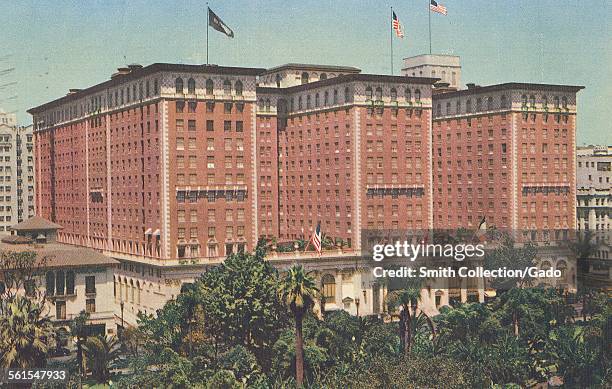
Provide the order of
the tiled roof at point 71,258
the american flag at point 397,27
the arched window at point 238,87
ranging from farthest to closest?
the american flag at point 397,27 → the arched window at point 238,87 → the tiled roof at point 71,258

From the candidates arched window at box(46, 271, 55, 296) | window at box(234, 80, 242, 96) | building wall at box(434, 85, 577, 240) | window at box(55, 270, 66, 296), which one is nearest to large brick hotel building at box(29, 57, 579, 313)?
building wall at box(434, 85, 577, 240)

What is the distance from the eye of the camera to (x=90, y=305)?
13200 centimetres

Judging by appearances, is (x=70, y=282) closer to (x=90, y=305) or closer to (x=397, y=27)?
(x=90, y=305)

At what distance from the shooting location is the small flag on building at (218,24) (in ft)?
474

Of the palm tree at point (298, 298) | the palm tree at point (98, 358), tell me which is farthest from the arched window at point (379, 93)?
the palm tree at point (98, 358)

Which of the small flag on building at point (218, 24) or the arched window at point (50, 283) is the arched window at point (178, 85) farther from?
the arched window at point (50, 283)

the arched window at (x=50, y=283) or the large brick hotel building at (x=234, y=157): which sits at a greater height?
the large brick hotel building at (x=234, y=157)

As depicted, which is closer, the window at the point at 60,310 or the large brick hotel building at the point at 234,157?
the window at the point at 60,310

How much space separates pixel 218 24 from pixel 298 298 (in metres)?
61.7

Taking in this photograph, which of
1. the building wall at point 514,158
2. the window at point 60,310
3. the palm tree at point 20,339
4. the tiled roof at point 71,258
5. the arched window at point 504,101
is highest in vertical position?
the arched window at point 504,101

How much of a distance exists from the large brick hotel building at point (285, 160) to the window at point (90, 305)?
1169 cm

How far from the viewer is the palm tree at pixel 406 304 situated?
105 m

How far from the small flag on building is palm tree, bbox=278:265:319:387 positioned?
190ft

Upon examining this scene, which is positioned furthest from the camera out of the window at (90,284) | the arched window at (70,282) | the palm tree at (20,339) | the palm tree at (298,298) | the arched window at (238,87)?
the arched window at (238,87)
